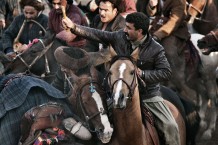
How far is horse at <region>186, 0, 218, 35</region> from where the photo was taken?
39.9ft

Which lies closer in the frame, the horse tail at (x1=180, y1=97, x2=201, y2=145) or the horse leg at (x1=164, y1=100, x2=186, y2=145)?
the horse leg at (x1=164, y1=100, x2=186, y2=145)

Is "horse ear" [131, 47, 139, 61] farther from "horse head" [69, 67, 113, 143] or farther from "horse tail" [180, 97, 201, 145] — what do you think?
"horse tail" [180, 97, 201, 145]

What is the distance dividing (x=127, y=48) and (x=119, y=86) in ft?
2.74

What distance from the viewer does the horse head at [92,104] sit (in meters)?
6.74

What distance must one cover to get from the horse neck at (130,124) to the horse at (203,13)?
5.54 meters

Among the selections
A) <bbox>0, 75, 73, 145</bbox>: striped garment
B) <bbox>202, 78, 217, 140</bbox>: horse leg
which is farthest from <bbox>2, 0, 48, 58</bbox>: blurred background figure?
<bbox>202, 78, 217, 140</bbox>: horse leg

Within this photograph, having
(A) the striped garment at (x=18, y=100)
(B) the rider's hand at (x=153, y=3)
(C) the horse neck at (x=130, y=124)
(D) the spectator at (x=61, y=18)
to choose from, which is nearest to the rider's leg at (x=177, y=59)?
(B) the rider's hand at (x=153, y=3)

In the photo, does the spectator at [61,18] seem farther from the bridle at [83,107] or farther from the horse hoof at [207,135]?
the horse hoof at [207,135]

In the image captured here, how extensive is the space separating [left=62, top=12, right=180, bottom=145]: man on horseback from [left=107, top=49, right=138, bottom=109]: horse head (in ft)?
0.60

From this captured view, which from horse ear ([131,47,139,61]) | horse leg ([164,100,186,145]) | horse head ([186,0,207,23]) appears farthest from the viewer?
horse head ([186,0,207,23])

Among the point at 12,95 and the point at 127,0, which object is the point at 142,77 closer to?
the point at 12,95

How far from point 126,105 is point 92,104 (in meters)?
0.46

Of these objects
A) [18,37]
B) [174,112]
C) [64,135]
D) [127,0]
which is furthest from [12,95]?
[127,0]

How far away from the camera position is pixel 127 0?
9922 mm
